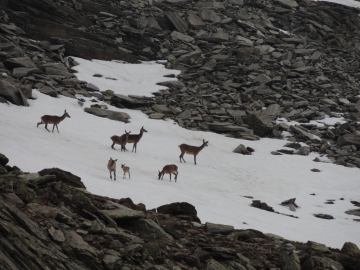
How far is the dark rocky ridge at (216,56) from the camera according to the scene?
124 ft

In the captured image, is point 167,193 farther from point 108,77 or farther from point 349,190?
point 108,77

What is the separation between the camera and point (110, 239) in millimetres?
9250

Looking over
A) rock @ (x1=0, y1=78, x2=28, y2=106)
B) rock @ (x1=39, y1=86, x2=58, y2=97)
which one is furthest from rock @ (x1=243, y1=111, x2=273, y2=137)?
rock @ (x1=0, y1=78, x2=28, y2=106)

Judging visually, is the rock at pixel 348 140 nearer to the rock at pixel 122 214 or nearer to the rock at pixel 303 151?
the rock at pixel 303 151

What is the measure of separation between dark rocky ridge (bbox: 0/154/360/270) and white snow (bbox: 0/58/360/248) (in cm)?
459

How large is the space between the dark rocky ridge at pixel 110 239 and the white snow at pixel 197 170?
459 centimetres

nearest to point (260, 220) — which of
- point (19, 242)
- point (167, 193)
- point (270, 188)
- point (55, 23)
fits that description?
point (167, 193)

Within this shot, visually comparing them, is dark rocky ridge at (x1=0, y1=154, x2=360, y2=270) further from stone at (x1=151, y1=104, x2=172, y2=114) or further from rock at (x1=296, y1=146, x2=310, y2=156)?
stone at (x1=151, y1=104, x2=172, y2=114)

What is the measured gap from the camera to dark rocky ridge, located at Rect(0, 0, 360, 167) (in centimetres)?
3791

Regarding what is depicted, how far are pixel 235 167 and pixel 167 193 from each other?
11.1 m

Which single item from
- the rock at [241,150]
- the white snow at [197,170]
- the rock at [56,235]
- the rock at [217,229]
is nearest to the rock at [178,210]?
the rock at [217,229]

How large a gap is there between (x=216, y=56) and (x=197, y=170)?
25015mm

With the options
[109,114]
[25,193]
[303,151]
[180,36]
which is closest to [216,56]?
[180,36]

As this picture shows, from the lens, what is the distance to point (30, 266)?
7.16 m
